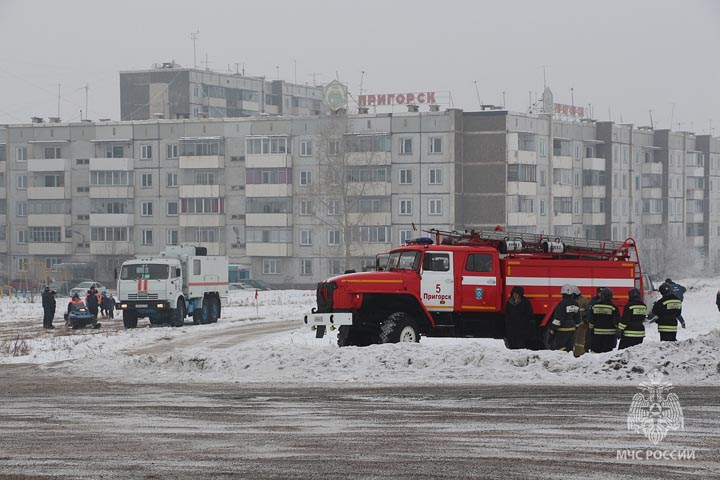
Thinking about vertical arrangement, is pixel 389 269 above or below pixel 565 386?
above

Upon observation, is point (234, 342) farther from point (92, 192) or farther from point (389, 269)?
point (92, 192)

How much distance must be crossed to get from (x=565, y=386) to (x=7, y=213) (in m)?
96.1

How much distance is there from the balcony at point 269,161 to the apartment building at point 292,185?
0.11 metres

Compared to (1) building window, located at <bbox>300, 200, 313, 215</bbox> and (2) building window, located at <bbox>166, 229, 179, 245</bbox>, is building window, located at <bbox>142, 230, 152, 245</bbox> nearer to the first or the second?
(2) building window, located at <bbox>166, 229, 179, 245</bbox>

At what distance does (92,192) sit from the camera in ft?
339

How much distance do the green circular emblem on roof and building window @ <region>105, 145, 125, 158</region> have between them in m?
19.1

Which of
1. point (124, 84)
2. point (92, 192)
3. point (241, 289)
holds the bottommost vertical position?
point (241, 289)

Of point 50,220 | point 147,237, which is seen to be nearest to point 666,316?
point 147,237

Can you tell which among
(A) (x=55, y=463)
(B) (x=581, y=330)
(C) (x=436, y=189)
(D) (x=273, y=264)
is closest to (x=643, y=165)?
(C) (x=436, y=189)

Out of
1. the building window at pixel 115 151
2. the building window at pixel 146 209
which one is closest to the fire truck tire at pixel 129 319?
the building window at pixel 146 209

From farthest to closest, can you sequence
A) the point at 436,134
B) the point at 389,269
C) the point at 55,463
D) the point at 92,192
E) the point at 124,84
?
1. the point at 124,84
2. the point at 92,192
3. the point at 436,134
4. the point at 389,269
5. the point at 55,463

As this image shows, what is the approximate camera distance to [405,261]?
26.4 m

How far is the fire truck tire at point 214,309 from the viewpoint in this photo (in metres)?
45.4

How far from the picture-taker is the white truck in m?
41.9
